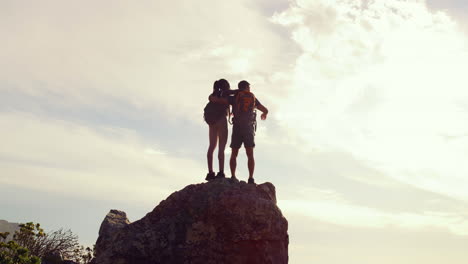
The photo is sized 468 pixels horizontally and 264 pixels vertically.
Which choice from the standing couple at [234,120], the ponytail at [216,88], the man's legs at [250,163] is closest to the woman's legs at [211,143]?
the standing couple at [234,120]

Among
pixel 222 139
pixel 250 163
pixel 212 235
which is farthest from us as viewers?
pixel 222 139

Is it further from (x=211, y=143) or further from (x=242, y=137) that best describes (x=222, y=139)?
(x=242, y=137)

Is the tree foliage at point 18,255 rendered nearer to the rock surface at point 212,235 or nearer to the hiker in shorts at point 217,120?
the rock surface at point 212,235

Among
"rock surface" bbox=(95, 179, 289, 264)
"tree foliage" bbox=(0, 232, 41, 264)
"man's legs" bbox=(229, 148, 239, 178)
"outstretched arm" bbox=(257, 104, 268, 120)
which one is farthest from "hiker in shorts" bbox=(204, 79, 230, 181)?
"tree foliage" bbox=(0, 232, 41, 264)

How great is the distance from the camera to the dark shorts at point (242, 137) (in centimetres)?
1256

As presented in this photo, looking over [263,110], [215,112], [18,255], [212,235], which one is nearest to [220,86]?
[215,112]

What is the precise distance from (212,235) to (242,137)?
2785mm

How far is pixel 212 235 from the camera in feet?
35.7

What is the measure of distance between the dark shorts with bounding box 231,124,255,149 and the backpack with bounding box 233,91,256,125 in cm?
16

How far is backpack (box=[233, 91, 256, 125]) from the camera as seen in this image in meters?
12.6

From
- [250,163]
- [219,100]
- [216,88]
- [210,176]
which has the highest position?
[216,88]

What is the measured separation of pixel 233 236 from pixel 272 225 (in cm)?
94

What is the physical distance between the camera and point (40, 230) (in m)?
17.0

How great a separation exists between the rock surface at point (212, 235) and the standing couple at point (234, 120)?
1249 millimetres
